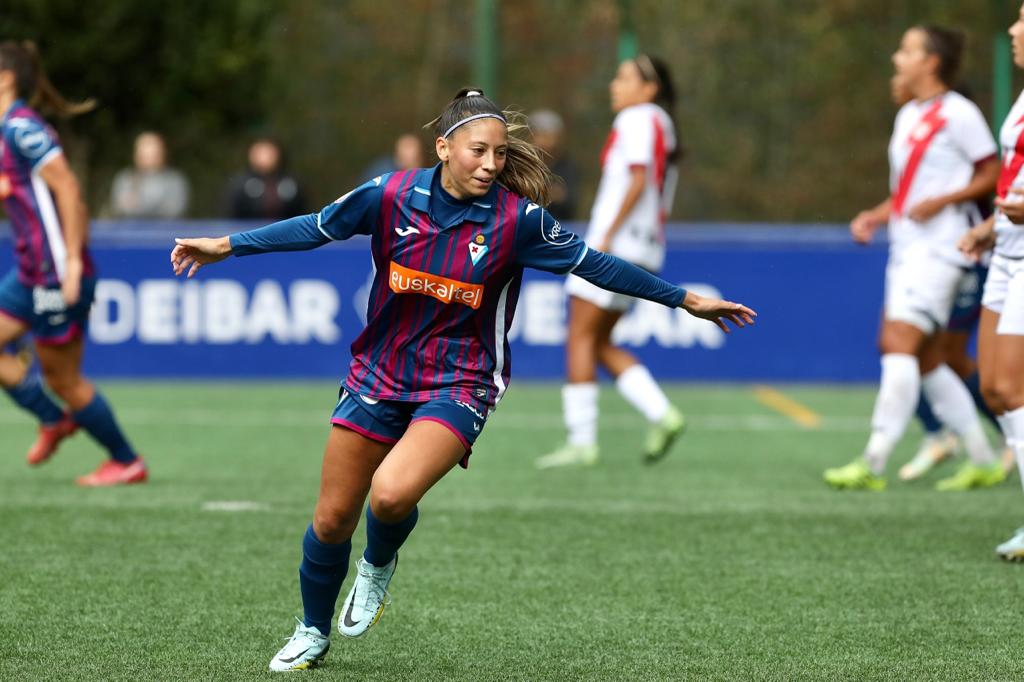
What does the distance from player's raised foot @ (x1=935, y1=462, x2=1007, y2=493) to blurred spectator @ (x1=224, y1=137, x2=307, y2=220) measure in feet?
26.0

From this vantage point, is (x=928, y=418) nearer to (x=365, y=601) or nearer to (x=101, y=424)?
(x=101, y=424)

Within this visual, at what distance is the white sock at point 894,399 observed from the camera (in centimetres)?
816

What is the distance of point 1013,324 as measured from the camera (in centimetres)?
625

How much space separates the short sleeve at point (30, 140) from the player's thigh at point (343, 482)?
12.4ft

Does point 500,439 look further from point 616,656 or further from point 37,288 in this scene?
point 616,656

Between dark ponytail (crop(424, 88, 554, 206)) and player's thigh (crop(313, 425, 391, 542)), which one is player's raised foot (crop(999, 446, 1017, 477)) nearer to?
dark ponytail (crop(424, 88, 554, 206))

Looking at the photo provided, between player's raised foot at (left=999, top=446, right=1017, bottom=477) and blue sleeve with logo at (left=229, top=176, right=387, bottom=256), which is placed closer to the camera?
blue sleeve with logo at (left=229, top=176, right=387, bottom=256)

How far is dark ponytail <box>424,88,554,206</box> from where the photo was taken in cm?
480

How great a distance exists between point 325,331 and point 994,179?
7085 millimetres

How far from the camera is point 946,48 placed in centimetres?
823

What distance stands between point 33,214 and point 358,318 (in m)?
5.79

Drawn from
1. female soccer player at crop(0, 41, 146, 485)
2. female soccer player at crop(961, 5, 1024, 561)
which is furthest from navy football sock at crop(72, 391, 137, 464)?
female soccer player at crop(961, 5, 1024, 561)

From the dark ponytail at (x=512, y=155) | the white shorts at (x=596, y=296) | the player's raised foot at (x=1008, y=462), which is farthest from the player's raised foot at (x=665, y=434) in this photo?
the dark ponytail at (x=512, y=155)

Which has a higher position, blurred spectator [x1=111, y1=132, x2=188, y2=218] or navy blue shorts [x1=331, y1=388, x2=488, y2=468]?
navy blue shorts [x1=331, y1=388, x2=488, y2=468]
